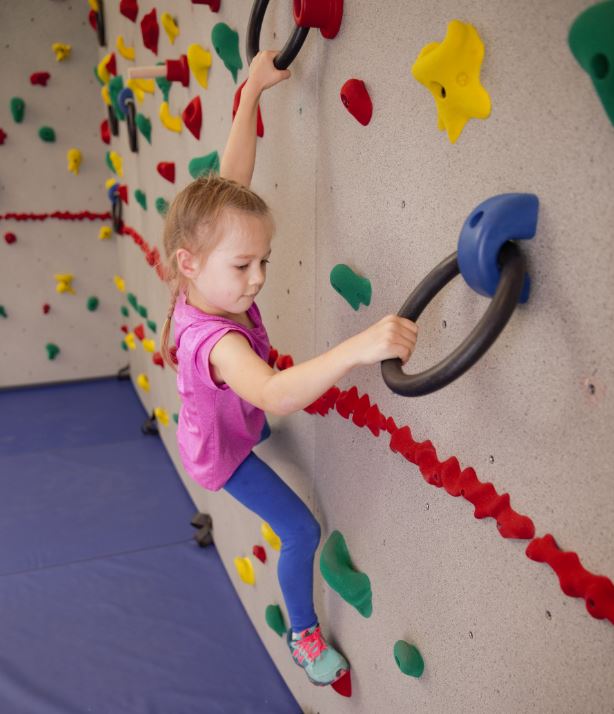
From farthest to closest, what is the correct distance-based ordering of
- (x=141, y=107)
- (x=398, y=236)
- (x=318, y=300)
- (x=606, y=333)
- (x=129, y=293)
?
(x=129, y=293) → (x=141, y=107) → (x=318, y=300) → (x=398, y=236) → (x=606, y=333)

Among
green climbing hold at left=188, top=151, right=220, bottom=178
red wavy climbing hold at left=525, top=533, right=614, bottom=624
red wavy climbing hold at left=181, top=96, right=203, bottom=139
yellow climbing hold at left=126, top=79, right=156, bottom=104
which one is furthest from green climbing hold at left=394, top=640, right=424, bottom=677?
yellow climbing hold at left=126, top=79, right=156, bottom=104

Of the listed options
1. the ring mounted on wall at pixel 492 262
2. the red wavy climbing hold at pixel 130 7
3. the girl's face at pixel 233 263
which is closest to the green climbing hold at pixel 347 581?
the girl's face at pixel 233 263

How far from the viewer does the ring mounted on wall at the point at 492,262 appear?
26.1 inches

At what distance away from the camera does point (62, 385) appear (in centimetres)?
428

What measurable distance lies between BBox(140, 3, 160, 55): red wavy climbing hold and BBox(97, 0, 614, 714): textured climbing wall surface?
790 millimetres

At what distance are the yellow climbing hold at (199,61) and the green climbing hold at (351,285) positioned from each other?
35.2 inches

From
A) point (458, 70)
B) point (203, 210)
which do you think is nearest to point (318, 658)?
point (203, 210)

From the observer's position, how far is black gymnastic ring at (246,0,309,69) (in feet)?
3.70

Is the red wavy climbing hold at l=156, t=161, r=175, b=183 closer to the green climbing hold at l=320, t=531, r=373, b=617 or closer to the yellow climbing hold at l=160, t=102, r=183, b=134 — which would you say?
the yellow climbing hold at l=160, t=102, r=183, b=134

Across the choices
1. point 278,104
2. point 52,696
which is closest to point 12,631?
point 52,696

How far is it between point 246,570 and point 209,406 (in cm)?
90

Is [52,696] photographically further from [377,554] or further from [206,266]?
[206,266]

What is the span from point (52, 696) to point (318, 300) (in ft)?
4.53

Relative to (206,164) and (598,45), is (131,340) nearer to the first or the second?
(206,164)
